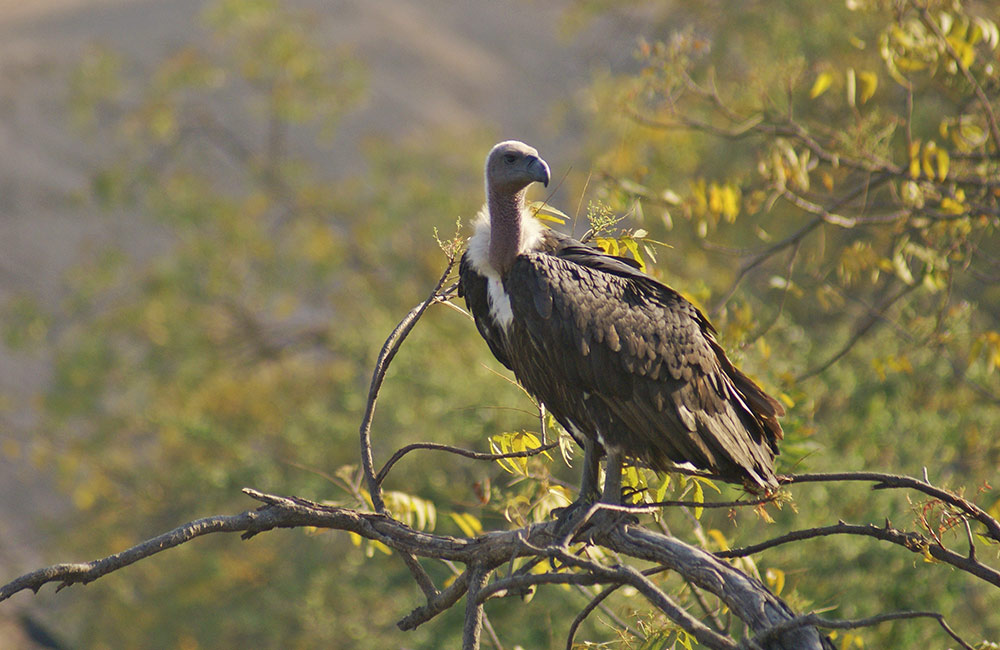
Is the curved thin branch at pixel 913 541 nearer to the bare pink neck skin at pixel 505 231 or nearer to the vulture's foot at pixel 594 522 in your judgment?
the vulture's foot at pixel 594 522

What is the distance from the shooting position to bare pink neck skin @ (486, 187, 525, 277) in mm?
3910

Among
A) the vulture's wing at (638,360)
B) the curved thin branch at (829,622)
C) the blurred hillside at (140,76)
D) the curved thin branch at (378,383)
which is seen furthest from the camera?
the blurred hillside at (140,76)

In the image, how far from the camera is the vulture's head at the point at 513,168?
402 cm

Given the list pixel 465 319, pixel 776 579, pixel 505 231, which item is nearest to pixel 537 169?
pixel 505 231

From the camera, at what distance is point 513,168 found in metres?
4.07

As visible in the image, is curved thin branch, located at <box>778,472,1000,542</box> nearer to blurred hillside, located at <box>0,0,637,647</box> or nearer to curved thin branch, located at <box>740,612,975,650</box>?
curved thin branch, located at <box>740,612,975,650</box>

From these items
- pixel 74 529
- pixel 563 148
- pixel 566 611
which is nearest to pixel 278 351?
pixel 74 529

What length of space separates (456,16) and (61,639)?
33838mm

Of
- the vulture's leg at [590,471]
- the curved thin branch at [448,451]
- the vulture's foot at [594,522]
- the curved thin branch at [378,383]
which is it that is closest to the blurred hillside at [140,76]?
the vulture's leg at [590,471]

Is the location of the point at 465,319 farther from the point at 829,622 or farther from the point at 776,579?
the point at 829,622

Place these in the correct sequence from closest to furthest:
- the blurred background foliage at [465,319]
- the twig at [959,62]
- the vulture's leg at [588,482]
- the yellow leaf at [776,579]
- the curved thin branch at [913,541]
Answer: the curved thin branch at [913,541]
the yellow leaf at [776,579]
the vulture's leg at [588,482]
the twig at [959,62]
the blurred background foliage at [465,319]

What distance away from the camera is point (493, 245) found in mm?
3955

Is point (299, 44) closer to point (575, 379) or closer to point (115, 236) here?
point (115, 236)

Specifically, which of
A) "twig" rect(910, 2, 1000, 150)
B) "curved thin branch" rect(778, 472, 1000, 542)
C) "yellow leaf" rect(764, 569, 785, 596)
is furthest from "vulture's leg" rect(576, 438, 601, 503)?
"twig" rect(910, 2, 1000, 150)
